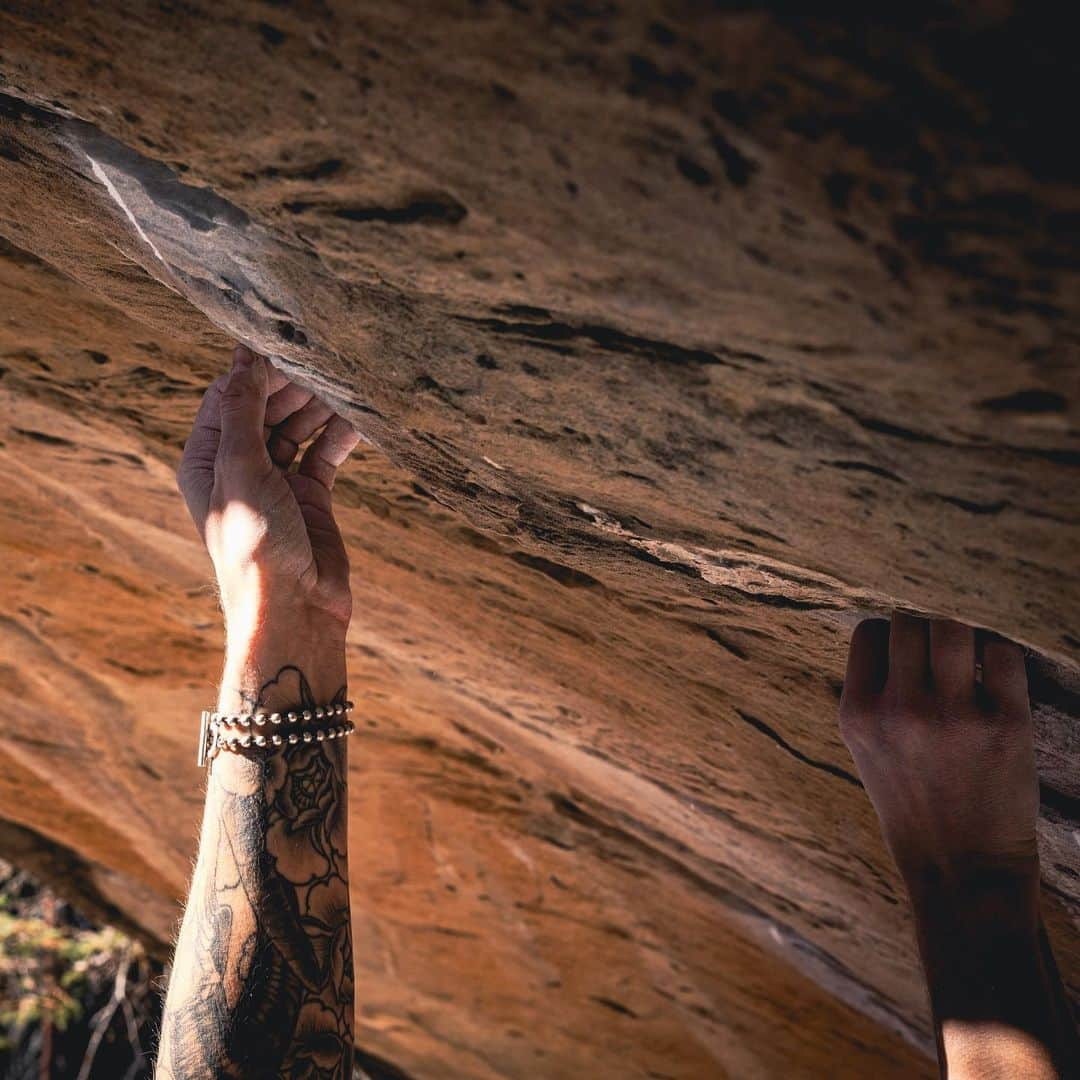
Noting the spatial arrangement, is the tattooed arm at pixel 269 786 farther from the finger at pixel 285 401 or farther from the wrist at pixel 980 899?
the wrist at pixel 980 899

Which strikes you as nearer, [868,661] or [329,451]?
[868,661]

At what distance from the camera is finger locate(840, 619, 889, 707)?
1.40 meters

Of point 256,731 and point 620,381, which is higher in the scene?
point 620,381

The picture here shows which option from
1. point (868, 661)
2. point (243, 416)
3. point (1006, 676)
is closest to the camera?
point (1006, 676)

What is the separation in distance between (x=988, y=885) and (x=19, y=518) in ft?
8.32

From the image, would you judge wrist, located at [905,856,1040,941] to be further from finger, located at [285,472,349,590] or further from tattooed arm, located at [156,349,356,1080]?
finger, located at [285,472,349,590]

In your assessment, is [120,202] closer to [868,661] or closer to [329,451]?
[329,451]

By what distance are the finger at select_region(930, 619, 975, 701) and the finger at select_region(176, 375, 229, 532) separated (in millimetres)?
1146

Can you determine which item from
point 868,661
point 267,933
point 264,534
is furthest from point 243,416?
point 868,661

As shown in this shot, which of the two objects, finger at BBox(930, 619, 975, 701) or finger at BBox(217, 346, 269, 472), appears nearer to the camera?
finger at BBox(930, 619, 975, 701)

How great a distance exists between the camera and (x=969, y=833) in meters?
1.32

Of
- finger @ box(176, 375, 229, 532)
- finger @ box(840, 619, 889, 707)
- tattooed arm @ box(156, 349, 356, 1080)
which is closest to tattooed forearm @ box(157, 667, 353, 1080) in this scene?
tattooed arm @ box(156, 349, 356, 1080)

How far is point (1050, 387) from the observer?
785 mm

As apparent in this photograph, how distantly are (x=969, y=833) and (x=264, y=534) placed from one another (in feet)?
3.64
